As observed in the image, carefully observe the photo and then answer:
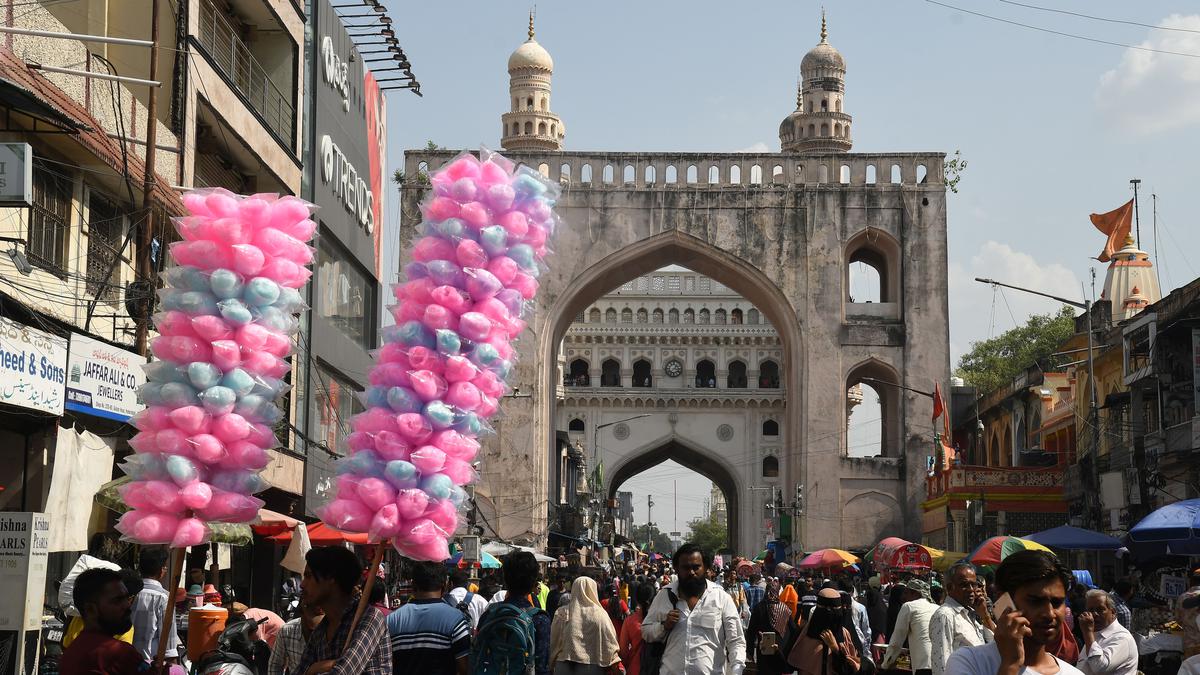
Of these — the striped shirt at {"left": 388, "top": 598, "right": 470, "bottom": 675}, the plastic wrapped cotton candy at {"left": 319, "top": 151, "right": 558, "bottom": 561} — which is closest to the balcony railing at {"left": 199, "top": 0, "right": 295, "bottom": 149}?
the plastic wrapped cotton candy at {"left": 319, "top": 151, "right": 558, "bottom": 561}

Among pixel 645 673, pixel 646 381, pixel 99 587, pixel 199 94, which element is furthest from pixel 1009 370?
pixel 99 587

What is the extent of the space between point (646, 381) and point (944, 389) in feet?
82.3

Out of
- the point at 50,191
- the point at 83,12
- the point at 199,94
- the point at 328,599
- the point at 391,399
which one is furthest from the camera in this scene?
the point at 199,94

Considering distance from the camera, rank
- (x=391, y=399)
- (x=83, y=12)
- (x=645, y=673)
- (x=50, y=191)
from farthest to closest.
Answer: (x=83, y=12) → (x=50, y=191) → (x=645, y=673) → (x=391, y=399)

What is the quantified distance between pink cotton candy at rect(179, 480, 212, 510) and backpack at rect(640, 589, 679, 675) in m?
2.24

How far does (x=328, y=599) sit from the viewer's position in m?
4.12

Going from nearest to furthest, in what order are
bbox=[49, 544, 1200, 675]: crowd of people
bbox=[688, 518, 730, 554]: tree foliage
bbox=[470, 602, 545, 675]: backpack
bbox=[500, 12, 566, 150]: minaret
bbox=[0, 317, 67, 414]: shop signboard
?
1. bbox=[49, 544, 1200, 675]: crowd of people
2. bbox=[470, 602, 545, 675]: backpack
3. bbox=[0, 317, 67, 414]: shop signboard
4. bbox=[500, 12, 566, 150]: minaret
5. bbox=[688, 518, 730, 554]: tree foliage

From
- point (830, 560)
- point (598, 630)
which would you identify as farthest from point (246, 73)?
point (598, 630)

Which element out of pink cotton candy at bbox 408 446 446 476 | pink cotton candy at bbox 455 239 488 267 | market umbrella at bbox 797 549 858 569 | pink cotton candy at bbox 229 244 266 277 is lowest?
market umbrella at bbox 797 549 858 569

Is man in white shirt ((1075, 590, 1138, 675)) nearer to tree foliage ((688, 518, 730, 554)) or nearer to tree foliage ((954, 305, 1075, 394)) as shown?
tree foliage ((954, 305, 1075, 394))

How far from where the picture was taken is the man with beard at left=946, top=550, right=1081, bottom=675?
2922 millimetres

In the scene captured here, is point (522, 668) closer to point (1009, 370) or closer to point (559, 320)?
point (559, 320)

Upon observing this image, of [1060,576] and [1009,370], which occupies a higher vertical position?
[1009,370]

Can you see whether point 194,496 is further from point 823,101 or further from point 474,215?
point 823,101
